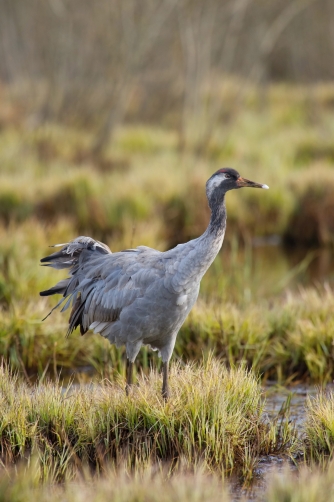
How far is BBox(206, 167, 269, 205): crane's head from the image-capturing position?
4698 mm

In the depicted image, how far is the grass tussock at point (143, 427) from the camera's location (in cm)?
420

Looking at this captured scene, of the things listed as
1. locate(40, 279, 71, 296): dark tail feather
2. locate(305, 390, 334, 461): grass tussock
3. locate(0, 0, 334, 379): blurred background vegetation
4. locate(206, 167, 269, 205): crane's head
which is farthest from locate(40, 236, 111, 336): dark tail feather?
locate(305, 390, 334, 461): grass tussock

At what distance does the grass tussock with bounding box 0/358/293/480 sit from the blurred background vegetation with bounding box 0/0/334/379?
147cm

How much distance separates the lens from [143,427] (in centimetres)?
439

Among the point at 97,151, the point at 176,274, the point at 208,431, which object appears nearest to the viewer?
the point at 208,431

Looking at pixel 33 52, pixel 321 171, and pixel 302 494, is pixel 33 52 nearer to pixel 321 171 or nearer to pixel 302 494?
pixel 321 171

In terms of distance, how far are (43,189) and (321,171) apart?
13.1 feet

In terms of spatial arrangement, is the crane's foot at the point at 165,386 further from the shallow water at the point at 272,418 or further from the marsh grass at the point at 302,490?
the marsh grass at the point at 302,490

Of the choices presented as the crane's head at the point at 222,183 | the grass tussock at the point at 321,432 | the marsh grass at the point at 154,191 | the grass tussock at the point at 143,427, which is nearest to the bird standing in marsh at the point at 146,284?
the crane's head at the point at 222,183

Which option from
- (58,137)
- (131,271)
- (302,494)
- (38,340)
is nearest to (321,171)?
(58,137)

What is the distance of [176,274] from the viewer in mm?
4527

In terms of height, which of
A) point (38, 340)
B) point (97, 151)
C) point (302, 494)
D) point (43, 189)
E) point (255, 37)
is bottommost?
point (302, 494)

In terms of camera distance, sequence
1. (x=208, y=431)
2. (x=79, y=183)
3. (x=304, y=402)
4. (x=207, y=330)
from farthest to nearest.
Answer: (x=79, y=183)
(x=207, y=330)
(x=304, y=402)
(x=208, y=431)

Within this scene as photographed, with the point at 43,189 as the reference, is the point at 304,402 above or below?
below
